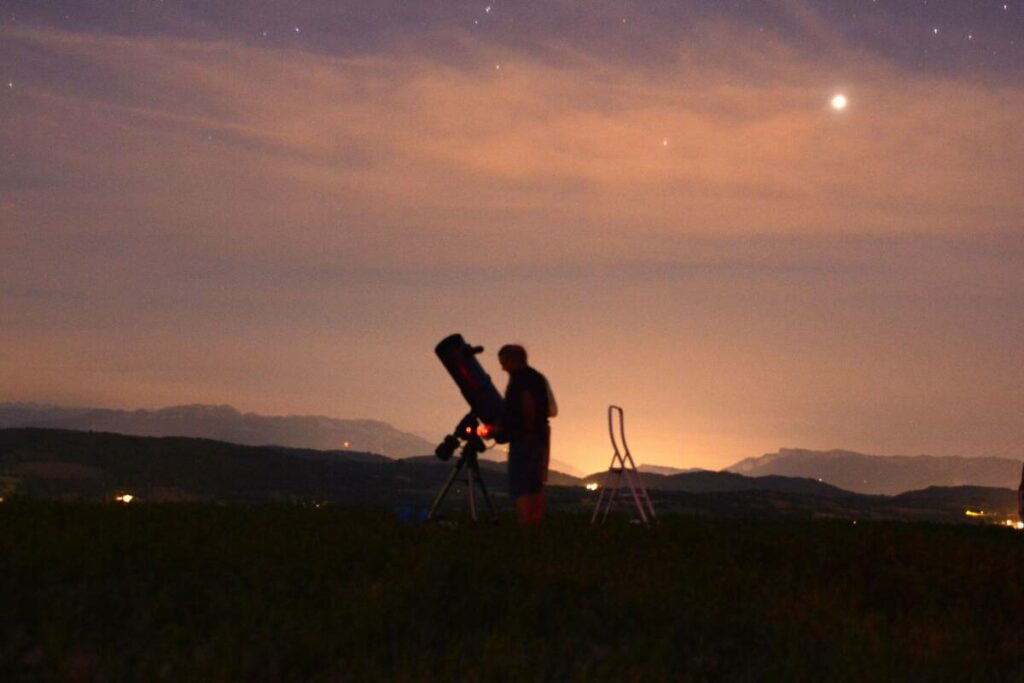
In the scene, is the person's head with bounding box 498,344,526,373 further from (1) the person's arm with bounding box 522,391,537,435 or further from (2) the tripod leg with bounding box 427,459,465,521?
(2) the tripod leg with bounding box 427,459,465,521

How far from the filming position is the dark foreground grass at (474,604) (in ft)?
30.2

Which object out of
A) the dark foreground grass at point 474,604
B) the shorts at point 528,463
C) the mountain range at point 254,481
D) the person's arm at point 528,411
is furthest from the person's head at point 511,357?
the mountain range at point 254,481

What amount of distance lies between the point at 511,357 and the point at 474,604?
5794 millimetres

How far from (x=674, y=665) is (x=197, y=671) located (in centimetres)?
369

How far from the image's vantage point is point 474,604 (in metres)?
11.0

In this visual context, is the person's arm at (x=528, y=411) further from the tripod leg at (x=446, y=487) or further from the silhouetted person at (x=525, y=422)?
the tripod leg at (x=446, y=487)

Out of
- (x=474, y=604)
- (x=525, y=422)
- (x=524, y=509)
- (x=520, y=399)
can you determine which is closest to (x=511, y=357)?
(x=520, y=399)

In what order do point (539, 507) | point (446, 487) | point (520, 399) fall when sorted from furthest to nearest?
point (539, 507) → point (520, 399) → point (446, 487)

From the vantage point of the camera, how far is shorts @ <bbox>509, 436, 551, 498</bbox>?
16.5 metres

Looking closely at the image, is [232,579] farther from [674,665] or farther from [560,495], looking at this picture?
[560,495]

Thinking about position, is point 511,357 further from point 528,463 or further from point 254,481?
point 254,481

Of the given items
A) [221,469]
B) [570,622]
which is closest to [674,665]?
[570,622]

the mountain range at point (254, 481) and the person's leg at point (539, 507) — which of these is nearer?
the person's leg at point (539, 507)

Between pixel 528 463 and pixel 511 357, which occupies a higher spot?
pixel 511 357
